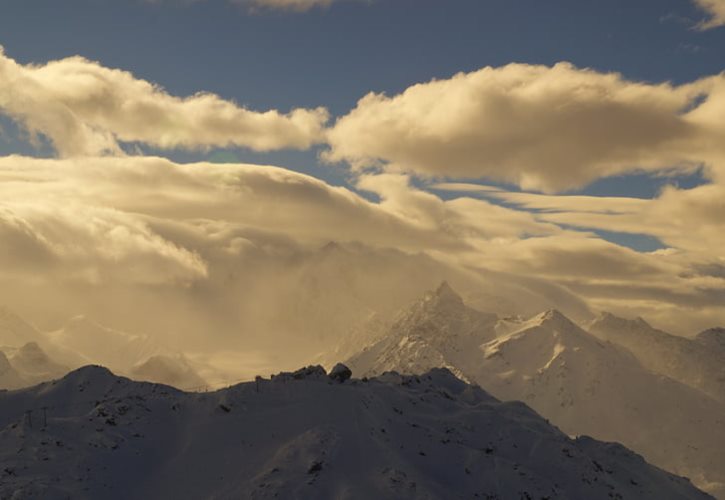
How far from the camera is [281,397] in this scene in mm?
87688

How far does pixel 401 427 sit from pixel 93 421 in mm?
31509

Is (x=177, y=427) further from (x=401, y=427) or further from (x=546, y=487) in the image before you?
(x=546, y=487)

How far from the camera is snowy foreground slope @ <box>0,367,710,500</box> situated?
236ft

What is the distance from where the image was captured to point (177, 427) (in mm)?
83625

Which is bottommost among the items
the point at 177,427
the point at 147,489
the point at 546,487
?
the point at 546,487

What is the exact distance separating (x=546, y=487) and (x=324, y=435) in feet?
76.9

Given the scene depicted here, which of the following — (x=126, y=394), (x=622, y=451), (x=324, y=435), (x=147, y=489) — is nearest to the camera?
(x=147, y=489)

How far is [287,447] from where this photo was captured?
77.1m

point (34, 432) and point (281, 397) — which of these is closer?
point (34, 432)

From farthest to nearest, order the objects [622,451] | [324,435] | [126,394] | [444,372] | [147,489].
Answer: [444,372] → [622,451] → [126,394] → [324,435] → [147,489]

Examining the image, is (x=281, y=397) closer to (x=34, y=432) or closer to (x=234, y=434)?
(x=234, y=434)

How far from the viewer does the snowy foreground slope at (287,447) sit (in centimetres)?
7188

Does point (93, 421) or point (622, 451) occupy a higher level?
point (93, 421)

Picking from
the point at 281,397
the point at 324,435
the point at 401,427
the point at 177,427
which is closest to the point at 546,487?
the point at 401,427
